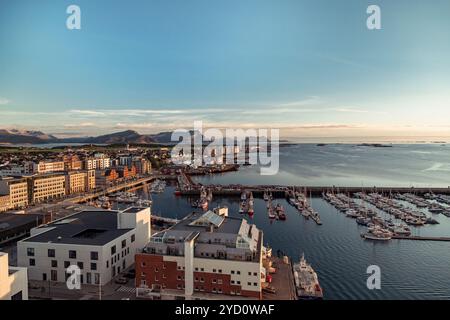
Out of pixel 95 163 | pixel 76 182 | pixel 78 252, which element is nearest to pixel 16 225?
pixel 78 252

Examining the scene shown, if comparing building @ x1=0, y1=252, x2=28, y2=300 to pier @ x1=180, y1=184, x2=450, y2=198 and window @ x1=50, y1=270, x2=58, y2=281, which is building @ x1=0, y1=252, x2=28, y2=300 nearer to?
window @ x1=50, y1=270, x2=58, y2=281

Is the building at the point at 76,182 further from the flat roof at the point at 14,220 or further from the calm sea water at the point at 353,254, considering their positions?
the flat roof at the point at 14,220

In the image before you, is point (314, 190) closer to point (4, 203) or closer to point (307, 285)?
point (307, 285)

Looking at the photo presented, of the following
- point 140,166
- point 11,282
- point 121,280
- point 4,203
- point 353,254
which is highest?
point 11,282
